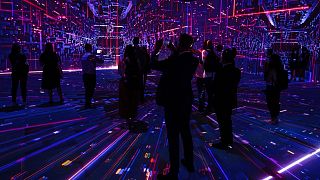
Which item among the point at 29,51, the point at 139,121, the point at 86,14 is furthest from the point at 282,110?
the point at 86,14

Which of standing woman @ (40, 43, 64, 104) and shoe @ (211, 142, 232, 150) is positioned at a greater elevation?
standing woman @ (40, 43, 64, 104)

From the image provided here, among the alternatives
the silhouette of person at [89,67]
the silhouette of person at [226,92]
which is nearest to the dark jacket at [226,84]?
the silhouette of person at [226,92]

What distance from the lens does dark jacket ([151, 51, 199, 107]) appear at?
3.70 metres

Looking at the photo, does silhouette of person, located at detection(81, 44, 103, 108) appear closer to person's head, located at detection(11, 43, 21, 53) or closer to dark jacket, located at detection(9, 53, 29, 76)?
dark jacket, located at detection(9, 53, 29, 76)

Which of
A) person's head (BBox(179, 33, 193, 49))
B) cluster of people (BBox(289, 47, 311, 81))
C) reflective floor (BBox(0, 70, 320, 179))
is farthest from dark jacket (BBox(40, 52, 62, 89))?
cluster of people (BBox(289, 47, 311, 81))

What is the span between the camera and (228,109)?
197 inches

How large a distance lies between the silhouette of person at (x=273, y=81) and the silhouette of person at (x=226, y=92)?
1586 millimetres

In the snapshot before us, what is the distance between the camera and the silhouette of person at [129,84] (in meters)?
6.19

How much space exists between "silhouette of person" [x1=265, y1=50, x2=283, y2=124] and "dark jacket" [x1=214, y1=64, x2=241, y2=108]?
1.59 metres

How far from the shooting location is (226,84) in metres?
4.97

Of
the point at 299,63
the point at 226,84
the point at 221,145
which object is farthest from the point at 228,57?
the point at 299,63

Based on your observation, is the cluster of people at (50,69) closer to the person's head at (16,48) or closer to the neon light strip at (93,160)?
the person's head at (16,48)

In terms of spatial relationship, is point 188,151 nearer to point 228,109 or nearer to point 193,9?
point 228,109

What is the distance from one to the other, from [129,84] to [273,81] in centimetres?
276
